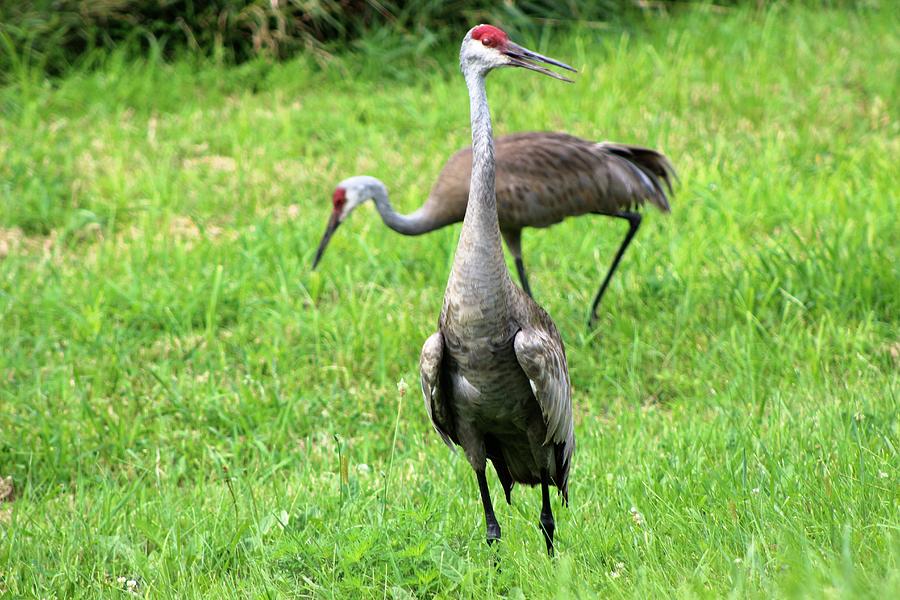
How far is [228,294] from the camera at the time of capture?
6457 mm

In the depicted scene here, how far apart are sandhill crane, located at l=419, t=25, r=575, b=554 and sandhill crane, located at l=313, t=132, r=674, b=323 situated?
81.0 inches

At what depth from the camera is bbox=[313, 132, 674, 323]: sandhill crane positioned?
611 centimetres

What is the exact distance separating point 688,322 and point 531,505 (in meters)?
1.86

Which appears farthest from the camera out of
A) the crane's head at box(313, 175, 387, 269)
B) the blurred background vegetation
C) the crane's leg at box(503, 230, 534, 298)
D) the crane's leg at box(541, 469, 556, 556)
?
the blurred background vegetation

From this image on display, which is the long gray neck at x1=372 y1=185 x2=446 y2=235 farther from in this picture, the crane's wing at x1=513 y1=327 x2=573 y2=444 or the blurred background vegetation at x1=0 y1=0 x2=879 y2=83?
the blurred background vegetation at x1=0 y1=0 x2=879 y2=83

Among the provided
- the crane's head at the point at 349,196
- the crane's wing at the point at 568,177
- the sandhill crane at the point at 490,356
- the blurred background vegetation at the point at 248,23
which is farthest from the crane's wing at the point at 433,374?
the blurred background vegetation at the point at 248,23

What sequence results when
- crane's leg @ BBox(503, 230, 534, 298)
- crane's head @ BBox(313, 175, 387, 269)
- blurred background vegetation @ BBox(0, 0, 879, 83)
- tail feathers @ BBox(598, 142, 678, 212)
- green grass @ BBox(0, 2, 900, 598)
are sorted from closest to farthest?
green grass @ BBox(0, 2, 900, 598) < crane's leg @ BBox(503, 230, 534, 298) < tail feathers @ BBox(598, 142, 678, 212) < crane's head @ BBox(313, 175, 387, 269) < blurred background vegetation @ BBox(0, 0, 879, 83)

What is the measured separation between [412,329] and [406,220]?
703mm

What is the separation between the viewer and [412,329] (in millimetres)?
5977

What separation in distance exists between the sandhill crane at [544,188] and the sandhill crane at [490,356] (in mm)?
2057

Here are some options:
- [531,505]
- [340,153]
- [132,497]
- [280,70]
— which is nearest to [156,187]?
[340,153]

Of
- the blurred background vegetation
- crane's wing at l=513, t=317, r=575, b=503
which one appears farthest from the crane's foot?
the blurred background vegetation

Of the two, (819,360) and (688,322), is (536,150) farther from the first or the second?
(819,360)

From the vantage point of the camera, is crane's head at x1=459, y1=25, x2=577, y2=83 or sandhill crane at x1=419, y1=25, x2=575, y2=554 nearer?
sandhill crane at x1=419, y1=25, x2=575, y2=554
